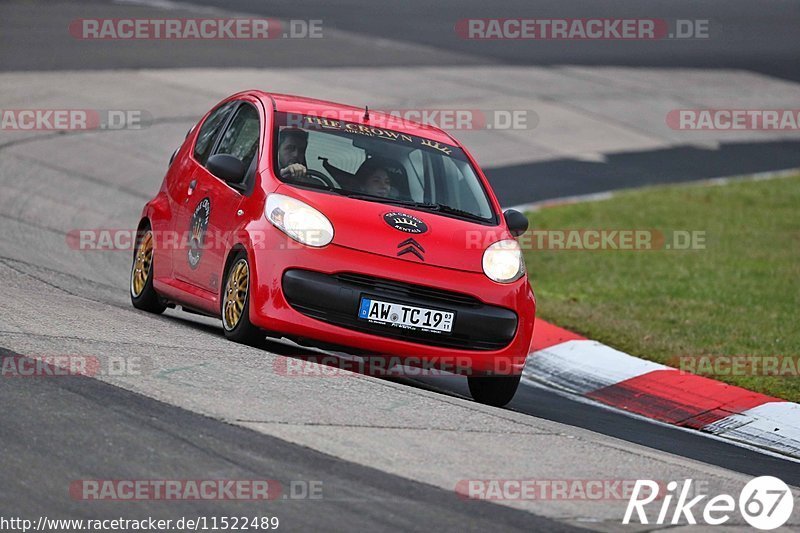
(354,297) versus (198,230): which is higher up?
(198,230)

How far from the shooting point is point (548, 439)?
7.08 m

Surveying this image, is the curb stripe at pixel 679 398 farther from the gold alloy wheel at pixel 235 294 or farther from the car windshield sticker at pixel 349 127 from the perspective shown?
the gold alloy wheel at pixel 235 294

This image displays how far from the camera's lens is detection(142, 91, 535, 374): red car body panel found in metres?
8.20

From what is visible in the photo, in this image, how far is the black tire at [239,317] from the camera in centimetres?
841

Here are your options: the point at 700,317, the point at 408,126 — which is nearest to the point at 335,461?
the point at 408,126

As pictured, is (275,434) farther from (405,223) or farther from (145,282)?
(145,282)

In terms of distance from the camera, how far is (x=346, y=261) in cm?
820

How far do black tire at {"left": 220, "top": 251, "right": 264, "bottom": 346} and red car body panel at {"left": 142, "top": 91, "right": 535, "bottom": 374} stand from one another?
0.07 meters

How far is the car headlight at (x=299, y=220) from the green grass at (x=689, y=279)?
3544 mm

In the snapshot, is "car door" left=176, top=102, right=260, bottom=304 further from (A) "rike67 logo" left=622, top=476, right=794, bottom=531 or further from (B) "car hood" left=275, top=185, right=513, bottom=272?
(A) "rike67 logo" left=622, top=476, right=794, bottom=531

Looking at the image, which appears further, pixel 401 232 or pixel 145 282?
pixel 145 282

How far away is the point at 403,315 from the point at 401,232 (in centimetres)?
51

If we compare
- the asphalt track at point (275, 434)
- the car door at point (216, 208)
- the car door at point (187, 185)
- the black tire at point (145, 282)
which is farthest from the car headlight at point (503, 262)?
the black tire at point (145, 282)

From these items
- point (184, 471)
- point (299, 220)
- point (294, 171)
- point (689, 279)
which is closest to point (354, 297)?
point (299, 220)
